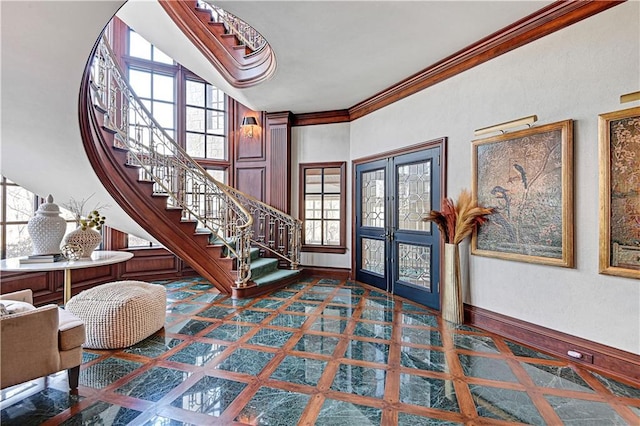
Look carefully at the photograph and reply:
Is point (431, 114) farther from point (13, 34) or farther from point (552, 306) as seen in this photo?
point (13, 34)

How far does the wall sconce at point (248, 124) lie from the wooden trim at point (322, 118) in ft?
2.51

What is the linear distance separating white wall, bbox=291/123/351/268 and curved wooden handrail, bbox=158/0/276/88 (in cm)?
155

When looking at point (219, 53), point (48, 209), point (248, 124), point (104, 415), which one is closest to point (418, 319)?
point (104, 415)

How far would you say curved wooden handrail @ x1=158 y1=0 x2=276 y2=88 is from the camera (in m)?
4.19

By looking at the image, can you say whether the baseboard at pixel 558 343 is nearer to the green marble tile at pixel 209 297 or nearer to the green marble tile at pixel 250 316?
the green marble tile at pixel 250 316

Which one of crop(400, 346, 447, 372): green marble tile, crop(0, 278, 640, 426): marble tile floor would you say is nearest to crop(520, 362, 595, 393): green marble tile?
crop(0, 278, 640, 426): marble tile floor

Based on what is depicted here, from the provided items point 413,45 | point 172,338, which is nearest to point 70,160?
point 172,338

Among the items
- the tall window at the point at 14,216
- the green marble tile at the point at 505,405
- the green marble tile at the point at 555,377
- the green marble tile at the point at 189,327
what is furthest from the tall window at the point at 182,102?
the green marble tile at the point at 555,377

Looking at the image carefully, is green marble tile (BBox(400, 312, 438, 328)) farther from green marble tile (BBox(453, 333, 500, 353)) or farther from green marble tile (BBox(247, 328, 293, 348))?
green marble tile (BBox(247, 328, 293, 348))

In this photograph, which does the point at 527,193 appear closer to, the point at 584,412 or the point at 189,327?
the point at 584,412

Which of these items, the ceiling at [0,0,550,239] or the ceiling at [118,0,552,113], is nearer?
the ceiling at [0,0,550,239]

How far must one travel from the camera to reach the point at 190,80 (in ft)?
19.6

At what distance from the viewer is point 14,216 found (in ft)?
13.1

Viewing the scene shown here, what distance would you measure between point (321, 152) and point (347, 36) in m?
2.69
